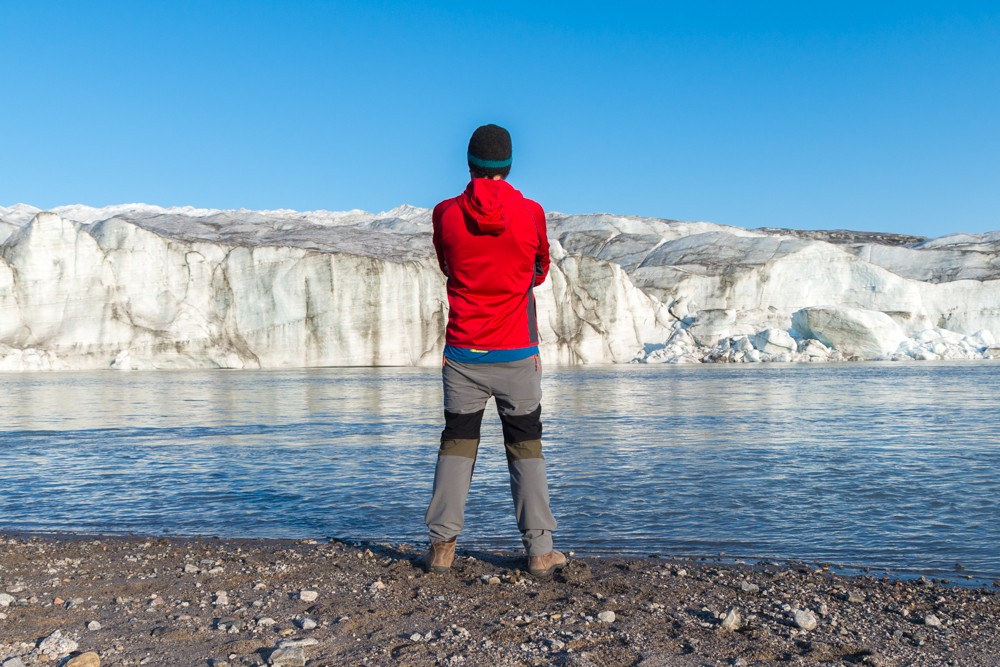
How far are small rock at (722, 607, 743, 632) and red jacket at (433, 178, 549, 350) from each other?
136 cm

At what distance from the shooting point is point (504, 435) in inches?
149

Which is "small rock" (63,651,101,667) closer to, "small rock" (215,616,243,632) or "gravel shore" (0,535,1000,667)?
"gravel shore" (0,535,1000,667)

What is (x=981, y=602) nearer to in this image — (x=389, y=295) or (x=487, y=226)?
(x=487, y=226)

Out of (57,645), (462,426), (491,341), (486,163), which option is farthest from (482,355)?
(57,645)

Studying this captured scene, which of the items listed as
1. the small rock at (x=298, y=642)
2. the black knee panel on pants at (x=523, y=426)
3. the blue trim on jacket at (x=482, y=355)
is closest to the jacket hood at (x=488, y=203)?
the blue trim on jacket at (x=482, y=355)

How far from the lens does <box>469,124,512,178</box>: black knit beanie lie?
12.2ft

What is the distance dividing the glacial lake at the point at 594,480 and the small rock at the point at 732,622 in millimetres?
1142

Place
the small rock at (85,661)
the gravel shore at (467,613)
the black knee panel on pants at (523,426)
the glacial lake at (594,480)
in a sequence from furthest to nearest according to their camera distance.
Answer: the glacial lake at (594,480) < the black knee panel on pants at (523,426) < the gravel shore at (467,613) < the small rock at (85,661)

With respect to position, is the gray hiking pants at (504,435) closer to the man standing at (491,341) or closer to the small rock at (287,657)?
the man standing at (491,341)

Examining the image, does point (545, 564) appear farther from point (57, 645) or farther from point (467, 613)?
point (57, 645)

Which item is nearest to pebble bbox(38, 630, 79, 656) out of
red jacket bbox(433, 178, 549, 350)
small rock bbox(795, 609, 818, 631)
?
red jacket bbox(433, 178, 549, 350)

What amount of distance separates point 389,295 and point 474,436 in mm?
37798

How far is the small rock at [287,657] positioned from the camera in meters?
2.48

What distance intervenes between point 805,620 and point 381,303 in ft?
127
